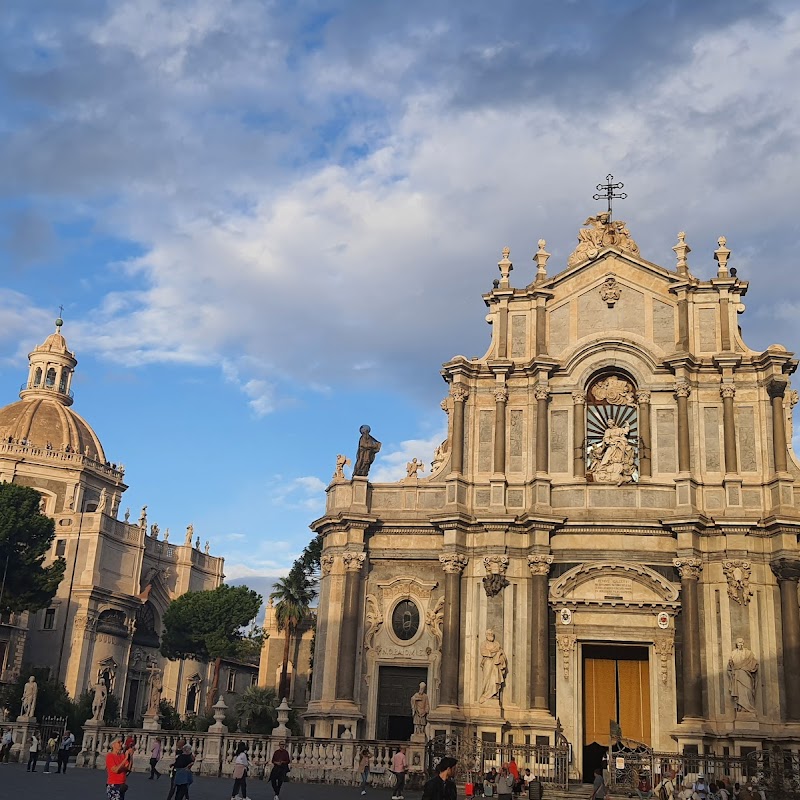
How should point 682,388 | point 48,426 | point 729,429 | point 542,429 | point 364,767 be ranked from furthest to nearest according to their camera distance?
1. point 48,426
2. point 542,429
3. point 682,388
4. point 729,429
5. point 364,767

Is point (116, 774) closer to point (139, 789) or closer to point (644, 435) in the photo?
point (139, 789)

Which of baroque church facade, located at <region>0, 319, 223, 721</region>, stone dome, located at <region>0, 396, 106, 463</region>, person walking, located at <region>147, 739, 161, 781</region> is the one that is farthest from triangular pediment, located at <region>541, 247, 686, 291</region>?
stone dome, located at <region>0, 396, 106, 463</region>

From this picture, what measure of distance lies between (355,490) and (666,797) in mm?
12965

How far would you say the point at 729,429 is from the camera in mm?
30375

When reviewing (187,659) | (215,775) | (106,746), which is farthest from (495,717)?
(187,659)

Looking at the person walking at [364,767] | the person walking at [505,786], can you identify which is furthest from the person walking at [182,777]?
the person walking at [364,767]

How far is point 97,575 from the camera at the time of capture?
198 feet

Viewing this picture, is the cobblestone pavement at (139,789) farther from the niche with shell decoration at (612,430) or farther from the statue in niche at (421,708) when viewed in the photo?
the niche with shell decoration at (612,430)

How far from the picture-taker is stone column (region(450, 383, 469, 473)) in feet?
104

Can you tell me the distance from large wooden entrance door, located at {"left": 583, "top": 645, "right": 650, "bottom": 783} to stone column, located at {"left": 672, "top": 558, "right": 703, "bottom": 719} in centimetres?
208

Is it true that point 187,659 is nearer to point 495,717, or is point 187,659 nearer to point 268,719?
point 268,719

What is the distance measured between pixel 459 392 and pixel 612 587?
296 inches

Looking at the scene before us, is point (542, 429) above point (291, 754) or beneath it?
above

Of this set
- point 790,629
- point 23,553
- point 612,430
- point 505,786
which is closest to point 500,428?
point 612,430
